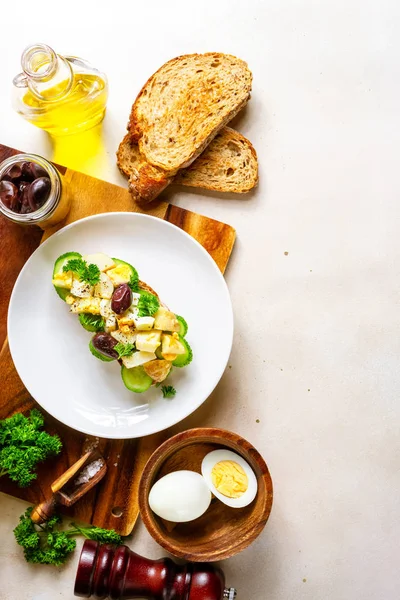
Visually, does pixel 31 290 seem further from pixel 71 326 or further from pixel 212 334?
pixel 212 334

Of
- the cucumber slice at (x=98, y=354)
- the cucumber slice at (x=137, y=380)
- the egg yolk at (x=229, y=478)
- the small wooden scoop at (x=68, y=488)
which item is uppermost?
the cucumber slice at (x=98, y=354)

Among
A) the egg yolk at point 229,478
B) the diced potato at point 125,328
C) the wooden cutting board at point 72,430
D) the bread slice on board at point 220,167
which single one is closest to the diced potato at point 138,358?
the diced potato at point 125,328

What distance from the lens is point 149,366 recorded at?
2.63m

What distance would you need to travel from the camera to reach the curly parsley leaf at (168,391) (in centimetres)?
275

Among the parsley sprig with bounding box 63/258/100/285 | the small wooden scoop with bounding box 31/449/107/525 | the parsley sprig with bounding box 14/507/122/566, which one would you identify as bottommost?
the parsley sprig with bounding box 14/507/122/566

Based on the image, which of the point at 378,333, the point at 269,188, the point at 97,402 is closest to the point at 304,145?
the point at 269,188

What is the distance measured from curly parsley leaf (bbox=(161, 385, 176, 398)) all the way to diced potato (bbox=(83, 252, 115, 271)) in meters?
0.58

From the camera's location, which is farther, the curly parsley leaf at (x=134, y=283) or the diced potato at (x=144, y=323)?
the curly parsley leaf at (x=134, y=283)

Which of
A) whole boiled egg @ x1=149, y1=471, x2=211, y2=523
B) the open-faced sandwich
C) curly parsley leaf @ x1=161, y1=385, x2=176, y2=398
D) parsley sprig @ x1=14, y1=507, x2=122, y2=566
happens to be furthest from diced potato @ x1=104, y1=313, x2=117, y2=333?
parsley sprig @ x1=14, y1=507, x2=122, y2=566

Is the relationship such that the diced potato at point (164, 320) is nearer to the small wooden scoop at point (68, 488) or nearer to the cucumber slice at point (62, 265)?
the cucumber slice at point (62, 265)

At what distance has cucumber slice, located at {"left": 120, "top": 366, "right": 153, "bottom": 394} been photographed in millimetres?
2701

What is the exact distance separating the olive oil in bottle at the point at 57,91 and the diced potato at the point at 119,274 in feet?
2.43

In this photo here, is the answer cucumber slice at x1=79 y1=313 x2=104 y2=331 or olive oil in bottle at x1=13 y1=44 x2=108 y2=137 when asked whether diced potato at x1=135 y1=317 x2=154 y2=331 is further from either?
olive oil in bottle at x1=13 y1=44 x2=108 y2=137

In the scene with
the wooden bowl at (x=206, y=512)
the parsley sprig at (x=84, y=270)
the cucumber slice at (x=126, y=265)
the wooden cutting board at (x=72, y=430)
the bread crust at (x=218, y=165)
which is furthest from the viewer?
the bread crust at (x=218, y=165)
